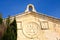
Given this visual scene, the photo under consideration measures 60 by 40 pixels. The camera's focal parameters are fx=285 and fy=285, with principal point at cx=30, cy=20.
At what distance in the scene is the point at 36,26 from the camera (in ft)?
55.6

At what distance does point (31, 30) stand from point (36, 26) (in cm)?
41

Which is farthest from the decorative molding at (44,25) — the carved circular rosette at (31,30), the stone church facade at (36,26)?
the carved circular rosette at (31,30)

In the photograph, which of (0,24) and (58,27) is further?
(58,27)

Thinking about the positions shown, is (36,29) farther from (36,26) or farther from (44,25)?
(44,25)

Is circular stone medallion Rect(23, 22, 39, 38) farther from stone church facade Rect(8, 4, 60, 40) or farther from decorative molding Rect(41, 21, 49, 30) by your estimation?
decorative molding Rect(41, 21, 49, 30)

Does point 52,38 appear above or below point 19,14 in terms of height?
below

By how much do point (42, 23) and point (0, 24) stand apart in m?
5.48

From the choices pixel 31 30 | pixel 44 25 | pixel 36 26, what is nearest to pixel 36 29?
pixel 36 26

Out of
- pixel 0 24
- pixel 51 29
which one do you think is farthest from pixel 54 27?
pixel 0 24

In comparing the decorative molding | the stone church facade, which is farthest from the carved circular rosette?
the decorative molding

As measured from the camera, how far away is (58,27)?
1692 centimetres

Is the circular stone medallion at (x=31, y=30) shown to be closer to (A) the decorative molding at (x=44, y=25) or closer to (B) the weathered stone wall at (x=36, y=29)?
(B) the weathered stone wall at (x=36, y=29)

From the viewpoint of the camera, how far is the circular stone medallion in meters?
16.7

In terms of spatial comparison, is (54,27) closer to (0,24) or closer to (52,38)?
(52,38)
